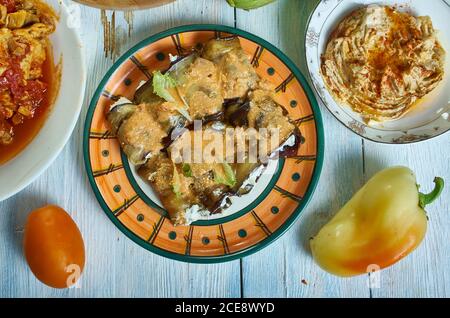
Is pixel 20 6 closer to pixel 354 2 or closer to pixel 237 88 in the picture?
pixel 237 88

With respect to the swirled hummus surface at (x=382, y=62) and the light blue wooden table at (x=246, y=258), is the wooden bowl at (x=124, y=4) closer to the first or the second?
the light blue wooden table at (x=246, y=258)

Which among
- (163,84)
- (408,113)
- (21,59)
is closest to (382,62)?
(408,113)

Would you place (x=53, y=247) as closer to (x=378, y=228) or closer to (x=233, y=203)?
(x=233, y=203)

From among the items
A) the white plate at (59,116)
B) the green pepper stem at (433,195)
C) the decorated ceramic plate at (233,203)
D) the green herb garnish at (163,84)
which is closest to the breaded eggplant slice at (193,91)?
the green herb garnish at (163,84)

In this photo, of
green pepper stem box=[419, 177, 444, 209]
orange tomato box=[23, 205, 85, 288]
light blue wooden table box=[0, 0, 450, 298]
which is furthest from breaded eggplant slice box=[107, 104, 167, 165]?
green pepper stem box=[419, 177, 444, 209]
